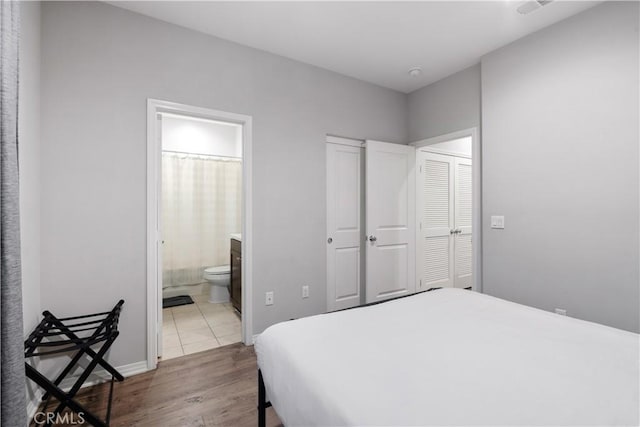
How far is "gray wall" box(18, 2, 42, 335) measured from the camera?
1588 millimetres

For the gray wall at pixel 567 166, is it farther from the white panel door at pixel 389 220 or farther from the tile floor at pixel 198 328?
the tile floor at pixel 198 328

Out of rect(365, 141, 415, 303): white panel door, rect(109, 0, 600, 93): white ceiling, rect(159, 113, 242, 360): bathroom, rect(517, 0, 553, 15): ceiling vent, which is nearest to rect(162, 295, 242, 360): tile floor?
rect(159, 113, 242, 360): bathroom

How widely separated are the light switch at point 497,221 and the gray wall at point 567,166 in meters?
0.05

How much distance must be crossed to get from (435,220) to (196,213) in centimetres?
330

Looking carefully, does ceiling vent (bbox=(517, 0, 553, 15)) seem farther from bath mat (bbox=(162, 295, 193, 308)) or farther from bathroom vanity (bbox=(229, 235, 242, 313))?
bath mat (bbox=(162, 295, 193, 308))

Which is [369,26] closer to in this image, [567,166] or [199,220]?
[567,166]

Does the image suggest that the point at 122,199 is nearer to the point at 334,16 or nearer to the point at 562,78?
the point at 334,16

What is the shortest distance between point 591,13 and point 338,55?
1936 mm

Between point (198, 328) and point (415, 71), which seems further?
point (415, 71)

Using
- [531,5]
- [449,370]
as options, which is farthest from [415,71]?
[449,370]

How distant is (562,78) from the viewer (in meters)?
2.28

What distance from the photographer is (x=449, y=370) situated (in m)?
1.00

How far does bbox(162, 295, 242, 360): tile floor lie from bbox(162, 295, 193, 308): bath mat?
0.09 metres

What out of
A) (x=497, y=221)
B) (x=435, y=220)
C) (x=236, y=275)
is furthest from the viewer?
(x=435, y=220)
